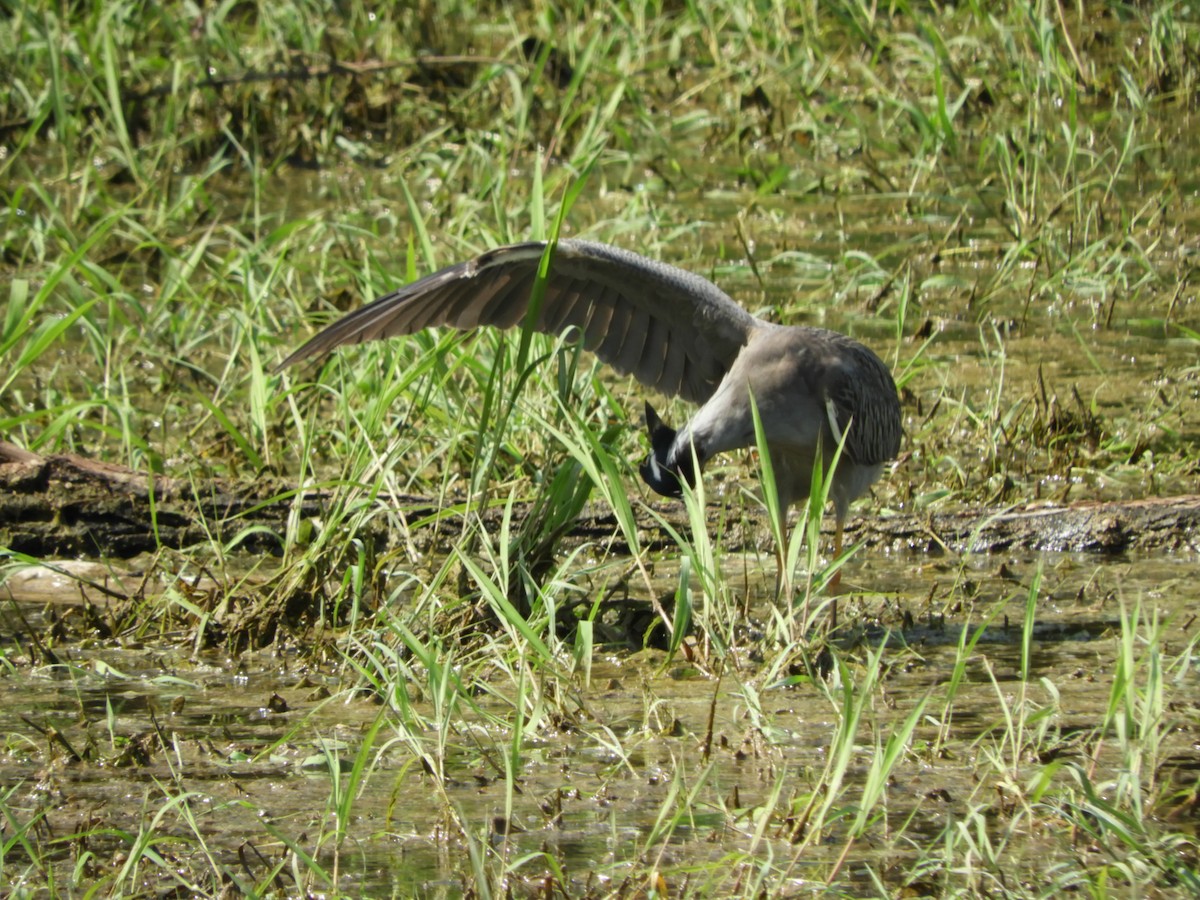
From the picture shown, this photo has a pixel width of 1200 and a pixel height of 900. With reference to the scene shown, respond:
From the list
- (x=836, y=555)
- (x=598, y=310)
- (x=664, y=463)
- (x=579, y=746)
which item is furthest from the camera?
(x=598, y=310)

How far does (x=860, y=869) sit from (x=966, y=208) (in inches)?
207

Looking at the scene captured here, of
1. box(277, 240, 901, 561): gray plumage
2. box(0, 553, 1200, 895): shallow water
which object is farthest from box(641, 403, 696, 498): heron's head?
box(0, 553, 1200, 895): shallow water

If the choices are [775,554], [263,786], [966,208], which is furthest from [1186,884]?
[966,208]

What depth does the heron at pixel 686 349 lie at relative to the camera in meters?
5.30

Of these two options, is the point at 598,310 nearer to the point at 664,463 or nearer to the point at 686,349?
the point at 686,349

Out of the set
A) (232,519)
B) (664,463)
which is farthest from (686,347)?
(232,519)

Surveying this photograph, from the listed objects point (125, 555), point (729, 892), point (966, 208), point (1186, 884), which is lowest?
point (125, 555)

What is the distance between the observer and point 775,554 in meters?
5.79

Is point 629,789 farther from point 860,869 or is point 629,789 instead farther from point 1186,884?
point 1186,884

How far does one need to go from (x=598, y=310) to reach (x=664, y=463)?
2.73 feet

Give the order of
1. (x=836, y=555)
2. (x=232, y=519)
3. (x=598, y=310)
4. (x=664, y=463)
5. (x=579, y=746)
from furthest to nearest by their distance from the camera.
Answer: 1. (x=598, y=310)
2. (x=836, y=555)
3. (x=232, y=519)
4. (x=664, y=463)
5. (x=579, y=746)

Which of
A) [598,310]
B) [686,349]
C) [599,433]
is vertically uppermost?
[598,310]

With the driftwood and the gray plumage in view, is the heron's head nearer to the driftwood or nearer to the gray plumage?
the gray plumage

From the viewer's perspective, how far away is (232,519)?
551cm
